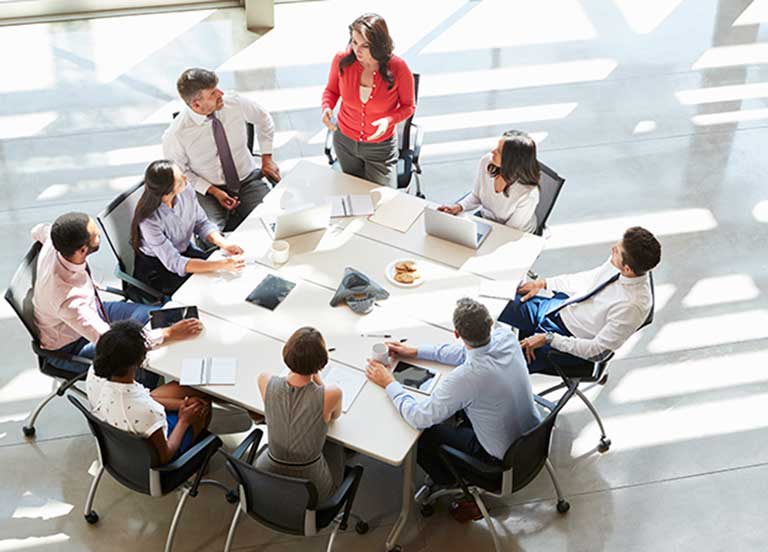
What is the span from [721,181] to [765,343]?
5.21ft

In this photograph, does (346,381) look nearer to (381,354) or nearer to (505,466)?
(381,354)

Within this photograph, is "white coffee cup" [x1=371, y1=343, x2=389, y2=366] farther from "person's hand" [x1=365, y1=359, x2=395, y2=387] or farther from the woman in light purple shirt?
the woman in light purple shirt

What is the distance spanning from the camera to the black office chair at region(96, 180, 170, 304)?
513cm

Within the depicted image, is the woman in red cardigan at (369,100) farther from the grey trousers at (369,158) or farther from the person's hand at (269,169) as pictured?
the person's hand at (269,169)

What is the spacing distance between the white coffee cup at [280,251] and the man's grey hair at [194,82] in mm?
1012

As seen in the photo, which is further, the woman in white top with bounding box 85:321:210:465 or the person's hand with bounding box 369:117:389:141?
the person's hand with bounding box 369:117:389:141

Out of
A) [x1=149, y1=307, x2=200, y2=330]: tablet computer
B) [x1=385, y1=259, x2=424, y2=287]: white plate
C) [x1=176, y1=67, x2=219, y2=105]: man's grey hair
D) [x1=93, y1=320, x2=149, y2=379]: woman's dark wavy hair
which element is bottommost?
[x1=149, y1=307, x2=200, y2=330]: tablet computer

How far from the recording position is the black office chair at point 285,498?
13.0 ft

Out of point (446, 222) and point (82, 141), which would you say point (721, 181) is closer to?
point (446, 222)

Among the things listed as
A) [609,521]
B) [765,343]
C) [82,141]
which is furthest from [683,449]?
[82,141]

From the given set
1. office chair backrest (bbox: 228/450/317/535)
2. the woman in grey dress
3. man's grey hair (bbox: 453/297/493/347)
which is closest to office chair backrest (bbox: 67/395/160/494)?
office chair backrest (bbox: 228/450/317/535)

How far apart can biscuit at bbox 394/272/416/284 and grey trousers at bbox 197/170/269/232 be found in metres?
1.30

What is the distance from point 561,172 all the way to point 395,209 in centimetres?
193

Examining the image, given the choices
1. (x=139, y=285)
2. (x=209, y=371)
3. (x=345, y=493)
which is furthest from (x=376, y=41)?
(x=345, y=493)
